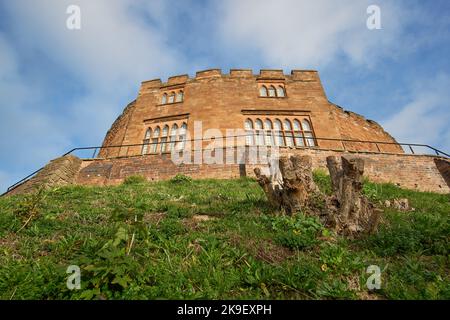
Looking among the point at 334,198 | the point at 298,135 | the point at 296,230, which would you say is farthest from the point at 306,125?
the point at 296,230

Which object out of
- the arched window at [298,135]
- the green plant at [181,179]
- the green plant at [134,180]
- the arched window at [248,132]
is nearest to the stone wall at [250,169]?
the green plant at [134,180]

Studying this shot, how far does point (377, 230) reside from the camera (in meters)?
5.29

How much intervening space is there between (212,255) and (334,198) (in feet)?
10.3

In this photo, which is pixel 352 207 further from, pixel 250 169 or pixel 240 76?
pixel 240 76

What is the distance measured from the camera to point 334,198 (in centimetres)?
597

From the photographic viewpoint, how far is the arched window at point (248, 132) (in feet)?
51.9

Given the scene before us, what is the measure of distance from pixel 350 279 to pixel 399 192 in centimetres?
891

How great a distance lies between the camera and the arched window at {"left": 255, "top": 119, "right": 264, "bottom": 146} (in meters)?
16.0

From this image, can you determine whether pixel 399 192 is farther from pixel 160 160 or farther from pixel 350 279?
pixel 160 160

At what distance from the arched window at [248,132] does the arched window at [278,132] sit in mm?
1454

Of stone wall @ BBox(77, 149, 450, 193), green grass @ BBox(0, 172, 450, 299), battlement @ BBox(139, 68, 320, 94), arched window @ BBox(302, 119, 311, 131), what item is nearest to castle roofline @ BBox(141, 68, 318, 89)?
battlement @ BBox(139, 68, 320, 94)

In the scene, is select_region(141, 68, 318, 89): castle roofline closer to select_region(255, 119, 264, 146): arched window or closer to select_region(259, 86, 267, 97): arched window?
select_region(259, 86, 267, 97): arched window

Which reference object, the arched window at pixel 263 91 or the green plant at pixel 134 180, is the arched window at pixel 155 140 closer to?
the green plant at pixel 134 180
